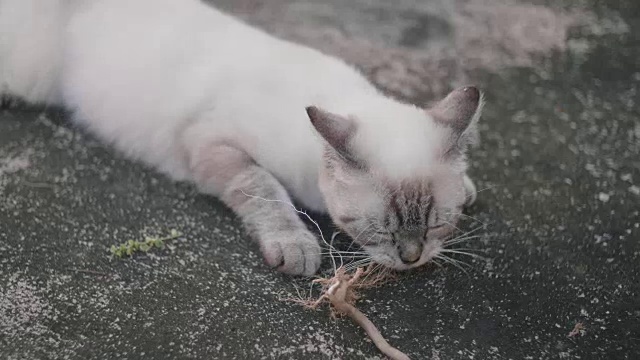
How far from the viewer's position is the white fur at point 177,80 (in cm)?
221

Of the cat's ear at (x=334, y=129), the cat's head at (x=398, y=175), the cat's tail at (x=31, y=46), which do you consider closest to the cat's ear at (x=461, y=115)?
the cat's head at (x=398, y=175)

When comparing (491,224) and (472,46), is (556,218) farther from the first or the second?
(472,46)

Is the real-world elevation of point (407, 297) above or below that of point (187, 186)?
above

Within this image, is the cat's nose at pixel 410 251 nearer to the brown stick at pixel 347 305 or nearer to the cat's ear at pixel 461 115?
the brown stick at pixel 347 305

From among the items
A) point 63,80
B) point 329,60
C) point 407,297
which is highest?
point 329,60

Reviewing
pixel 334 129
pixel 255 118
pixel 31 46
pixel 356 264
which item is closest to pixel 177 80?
pixel 255 118

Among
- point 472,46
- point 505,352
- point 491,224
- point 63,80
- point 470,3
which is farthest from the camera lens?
point 470,3

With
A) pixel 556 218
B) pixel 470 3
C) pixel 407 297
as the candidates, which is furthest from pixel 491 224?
pixel 470 3

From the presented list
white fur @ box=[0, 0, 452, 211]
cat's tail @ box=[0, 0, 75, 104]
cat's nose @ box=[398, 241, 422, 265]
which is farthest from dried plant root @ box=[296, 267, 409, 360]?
cat's tail @ box=[0, 0, 75, 104]

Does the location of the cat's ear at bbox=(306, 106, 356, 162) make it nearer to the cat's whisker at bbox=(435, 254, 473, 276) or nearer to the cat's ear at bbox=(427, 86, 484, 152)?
the cat's ear at bbox=(427, 86, 484, 152)

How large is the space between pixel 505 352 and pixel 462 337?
0.12 metres

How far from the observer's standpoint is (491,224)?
2.30 meters

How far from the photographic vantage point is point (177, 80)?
2.42 metres

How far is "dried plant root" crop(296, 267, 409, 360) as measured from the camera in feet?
5.71
